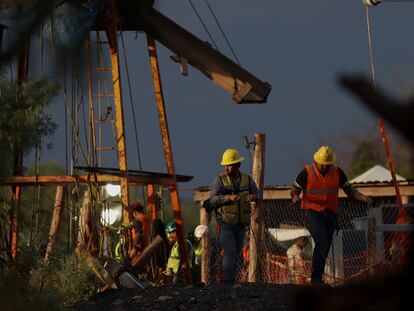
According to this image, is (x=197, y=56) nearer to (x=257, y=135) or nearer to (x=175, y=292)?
(x=257, y=135)

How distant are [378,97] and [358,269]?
14.3 metres

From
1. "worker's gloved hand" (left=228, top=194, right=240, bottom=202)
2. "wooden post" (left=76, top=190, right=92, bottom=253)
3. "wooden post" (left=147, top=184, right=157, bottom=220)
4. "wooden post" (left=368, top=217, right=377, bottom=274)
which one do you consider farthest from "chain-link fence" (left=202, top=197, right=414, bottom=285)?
"wooden post" (left=76, top=190, right=92, bottom=253)

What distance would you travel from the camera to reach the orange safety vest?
13.2 metres

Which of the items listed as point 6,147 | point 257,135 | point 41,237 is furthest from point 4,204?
point 257,135

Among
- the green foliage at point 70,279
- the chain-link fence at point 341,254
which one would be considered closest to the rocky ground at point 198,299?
the green foliage at point 70,279

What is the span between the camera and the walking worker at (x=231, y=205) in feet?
43.8

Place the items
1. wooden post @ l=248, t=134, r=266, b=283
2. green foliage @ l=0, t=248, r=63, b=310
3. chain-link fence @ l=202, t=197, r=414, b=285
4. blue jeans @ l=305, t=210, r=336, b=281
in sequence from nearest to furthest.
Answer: green foliage @ l=0, t=248, r=63, b=310 < blue jeans @ l=305, t=210, r=336, b=281 < chain-link fence @ l=202, t=197, r=414, b=285 < wooden post @ l=248, t=134, r=266, b=283

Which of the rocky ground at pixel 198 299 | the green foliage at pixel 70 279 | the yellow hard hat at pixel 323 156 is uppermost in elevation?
the yellow hard hat at pixel 323 156

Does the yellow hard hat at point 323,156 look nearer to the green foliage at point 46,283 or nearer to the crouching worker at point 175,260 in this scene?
the green foliage at point 46,283

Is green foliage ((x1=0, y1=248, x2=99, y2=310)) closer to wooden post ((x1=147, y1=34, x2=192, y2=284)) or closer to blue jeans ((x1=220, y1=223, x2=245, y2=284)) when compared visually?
blue jeans ((x1=220, y1=223, x2=245, y2=284))

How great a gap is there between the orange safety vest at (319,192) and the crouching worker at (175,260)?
14.5 feet

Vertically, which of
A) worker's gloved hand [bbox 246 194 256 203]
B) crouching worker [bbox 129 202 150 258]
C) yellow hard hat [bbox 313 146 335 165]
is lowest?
crouching worker [bbox 129 202 150 258]

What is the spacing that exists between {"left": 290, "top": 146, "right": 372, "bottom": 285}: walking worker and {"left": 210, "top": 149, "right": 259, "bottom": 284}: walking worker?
61cm

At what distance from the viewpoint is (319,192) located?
520 inches
